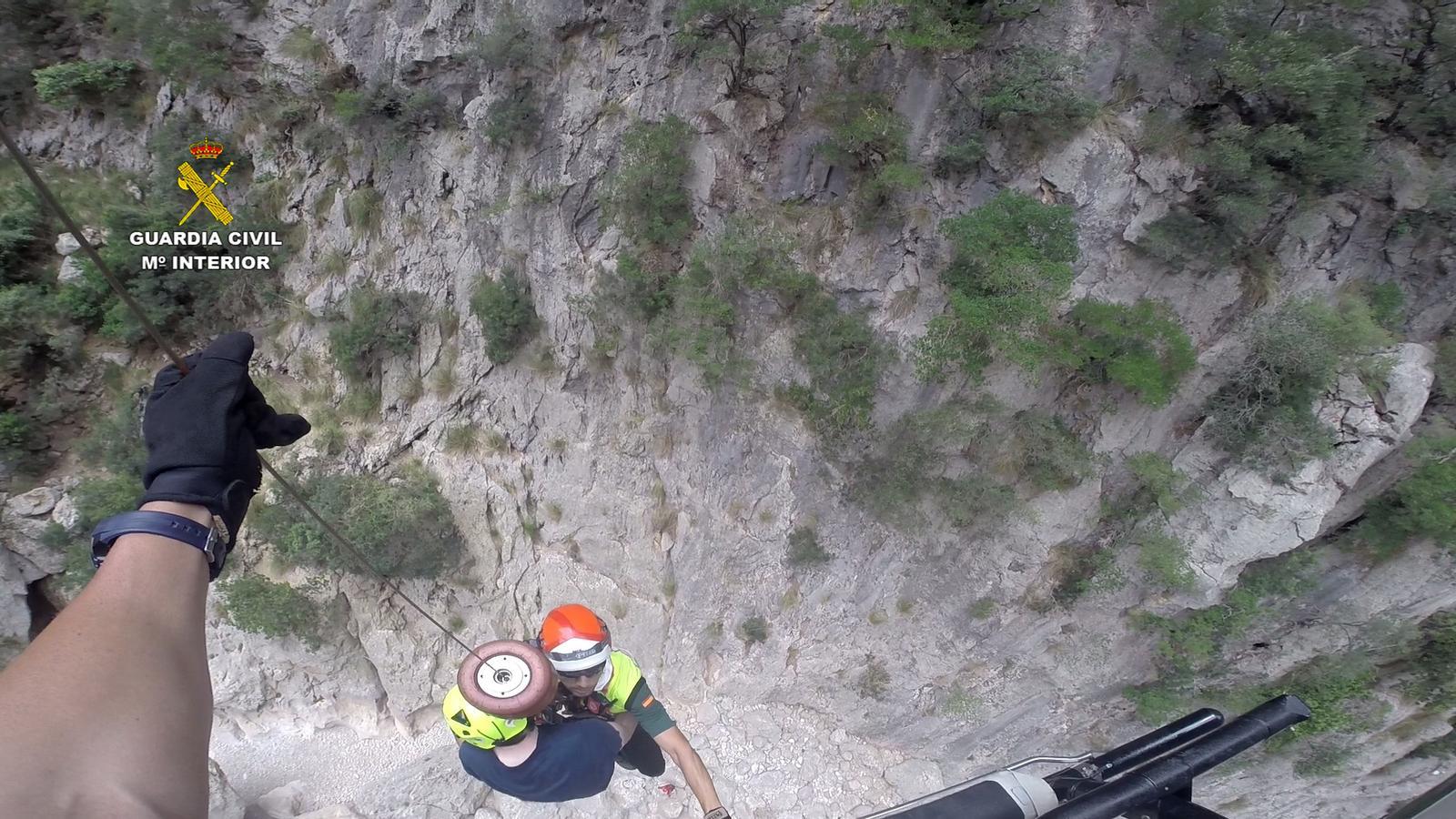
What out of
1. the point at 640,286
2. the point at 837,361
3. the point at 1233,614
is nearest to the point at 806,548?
the point at 837,361

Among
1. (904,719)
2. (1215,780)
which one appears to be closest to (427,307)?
(904,719)

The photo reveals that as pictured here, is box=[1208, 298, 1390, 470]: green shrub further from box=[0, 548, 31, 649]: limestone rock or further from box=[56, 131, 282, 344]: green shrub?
box=[0, 548, 31, 649]: limestone rock

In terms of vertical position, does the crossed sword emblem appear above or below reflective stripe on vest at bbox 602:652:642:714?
above

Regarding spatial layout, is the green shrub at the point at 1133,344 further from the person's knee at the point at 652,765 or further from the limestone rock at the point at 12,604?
the limestone rock at the point at 12,604

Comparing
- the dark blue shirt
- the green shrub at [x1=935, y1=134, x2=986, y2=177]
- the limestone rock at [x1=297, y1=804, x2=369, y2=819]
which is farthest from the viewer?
the limestone rock at [x1=297, y1=804, x2=369, y2=819]

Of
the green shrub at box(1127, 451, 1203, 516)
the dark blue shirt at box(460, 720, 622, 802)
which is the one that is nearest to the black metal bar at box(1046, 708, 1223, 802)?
the dark blue shirt at box(460, 720, 622, 802)

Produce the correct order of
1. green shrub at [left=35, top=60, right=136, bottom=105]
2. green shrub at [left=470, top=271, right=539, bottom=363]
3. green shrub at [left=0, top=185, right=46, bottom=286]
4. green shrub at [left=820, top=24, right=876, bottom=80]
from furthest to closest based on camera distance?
green shrub at [left=35, top=60, right=136, bottom=105] < green shrub at [left=0, top=185, right=46, bottom=286] < green shrub at [left=470, top=271, right=539, bottom=363] < green shrub at [left=820, top=24, right=876, bottom=80]
